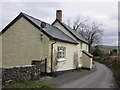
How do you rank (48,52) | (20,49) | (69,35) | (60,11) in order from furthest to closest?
(60,11) < (69,35) < (20,49) < (48,52)

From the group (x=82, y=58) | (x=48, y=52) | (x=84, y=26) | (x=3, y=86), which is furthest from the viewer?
(x=84, y=26)

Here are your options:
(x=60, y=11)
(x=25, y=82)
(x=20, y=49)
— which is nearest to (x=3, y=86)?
(x=25, y=82)

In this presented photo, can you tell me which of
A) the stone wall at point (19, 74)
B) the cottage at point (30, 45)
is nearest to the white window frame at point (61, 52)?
the cottage at point (30, 45)

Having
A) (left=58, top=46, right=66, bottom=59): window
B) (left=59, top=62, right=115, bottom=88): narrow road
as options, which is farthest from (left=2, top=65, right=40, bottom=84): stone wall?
(left=58, top=46, right=66, bottom=59): window

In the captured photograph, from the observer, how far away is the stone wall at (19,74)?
1435cm

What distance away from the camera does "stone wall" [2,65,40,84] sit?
14352 millimetres

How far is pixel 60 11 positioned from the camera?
3688 centimetres

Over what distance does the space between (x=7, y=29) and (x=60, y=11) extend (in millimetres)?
13379

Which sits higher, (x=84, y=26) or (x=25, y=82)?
(x=84, y=26)

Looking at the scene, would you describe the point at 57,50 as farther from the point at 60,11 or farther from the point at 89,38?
the point at 89,38

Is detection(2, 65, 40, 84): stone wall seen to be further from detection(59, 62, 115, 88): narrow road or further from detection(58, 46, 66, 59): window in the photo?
detection(58, 46, 66, 59): window

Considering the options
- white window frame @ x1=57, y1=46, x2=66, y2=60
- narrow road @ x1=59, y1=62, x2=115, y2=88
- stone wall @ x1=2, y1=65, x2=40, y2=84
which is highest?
white window frame @ x1=57, y1=46, x2=66, y2=60

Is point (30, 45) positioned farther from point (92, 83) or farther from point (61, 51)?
point (92, 83)

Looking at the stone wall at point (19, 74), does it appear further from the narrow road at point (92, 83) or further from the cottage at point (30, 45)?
the cottage at point (30, 45)
